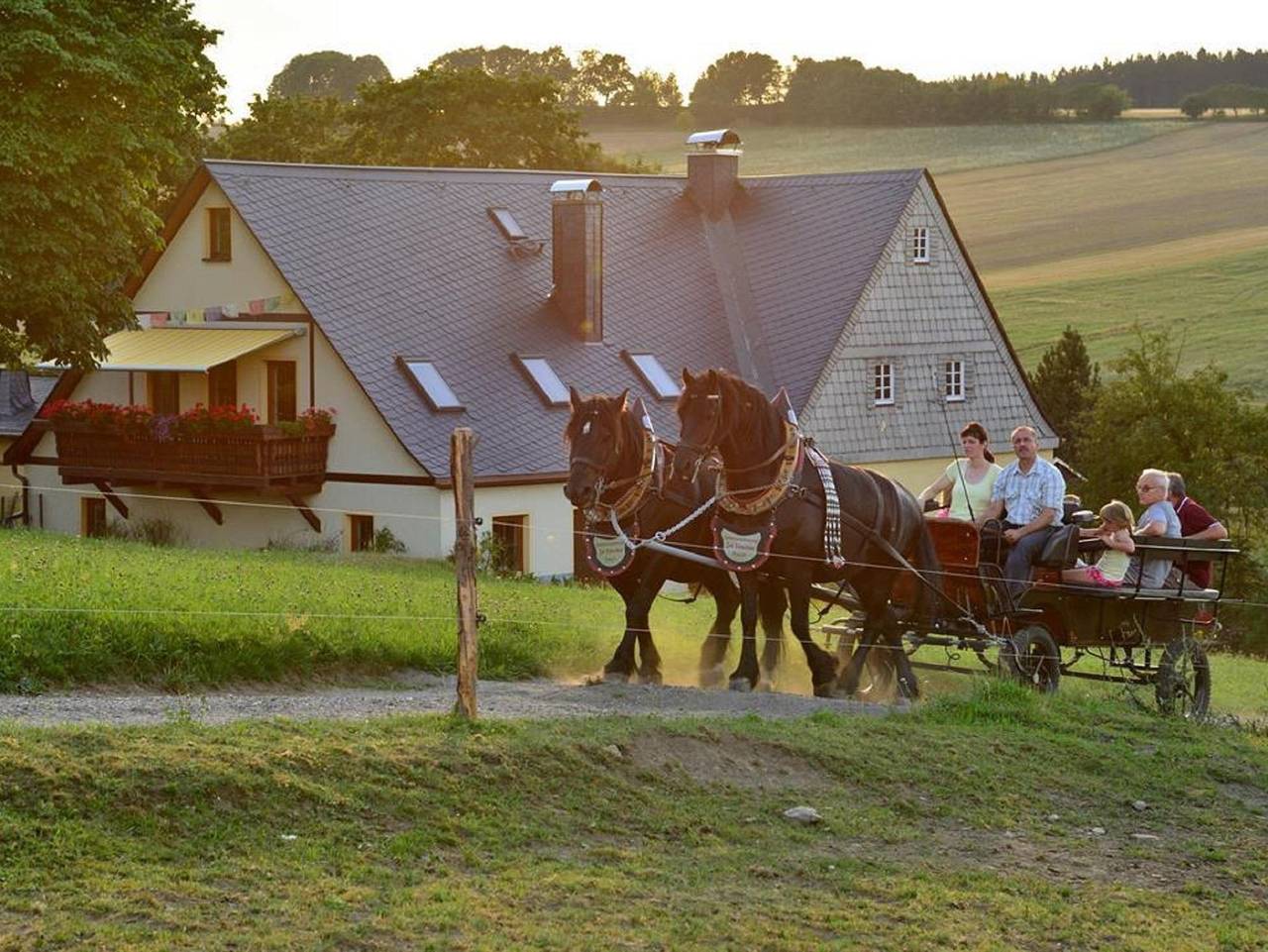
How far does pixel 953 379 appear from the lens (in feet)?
149

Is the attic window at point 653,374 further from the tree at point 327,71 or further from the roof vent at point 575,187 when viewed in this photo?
the tree at point 327,71

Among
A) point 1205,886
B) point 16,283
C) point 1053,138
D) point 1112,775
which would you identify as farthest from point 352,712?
point 1053,138

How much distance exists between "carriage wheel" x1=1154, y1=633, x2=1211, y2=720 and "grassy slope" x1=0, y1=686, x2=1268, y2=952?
369 centimetres

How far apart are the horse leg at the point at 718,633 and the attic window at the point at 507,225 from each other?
2289 cm

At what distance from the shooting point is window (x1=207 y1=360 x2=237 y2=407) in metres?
37.6

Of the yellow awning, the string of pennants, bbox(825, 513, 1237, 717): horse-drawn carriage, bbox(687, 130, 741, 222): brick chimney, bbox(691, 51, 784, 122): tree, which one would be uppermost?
bbox(691, 51, 784, 122): tree

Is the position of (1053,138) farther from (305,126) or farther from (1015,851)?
(1015,851)

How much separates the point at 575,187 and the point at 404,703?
25.2 m

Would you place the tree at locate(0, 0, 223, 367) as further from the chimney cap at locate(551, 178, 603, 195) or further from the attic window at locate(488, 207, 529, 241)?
the chimney cap at locate(551, 178, 603, 195)

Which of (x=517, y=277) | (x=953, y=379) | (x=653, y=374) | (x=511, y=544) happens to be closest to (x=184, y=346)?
(x=517, y=277)

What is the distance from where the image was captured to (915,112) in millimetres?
101562

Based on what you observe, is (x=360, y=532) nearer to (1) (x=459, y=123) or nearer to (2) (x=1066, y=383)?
(1) (x=459, y=123)

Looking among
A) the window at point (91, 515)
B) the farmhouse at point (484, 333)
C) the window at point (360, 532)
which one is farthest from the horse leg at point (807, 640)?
the window at point (91, 515)

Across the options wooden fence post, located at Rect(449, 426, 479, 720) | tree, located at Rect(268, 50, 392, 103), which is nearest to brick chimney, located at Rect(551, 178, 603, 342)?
wooden fence post, located at Rect(449, 426, 479, 720)
